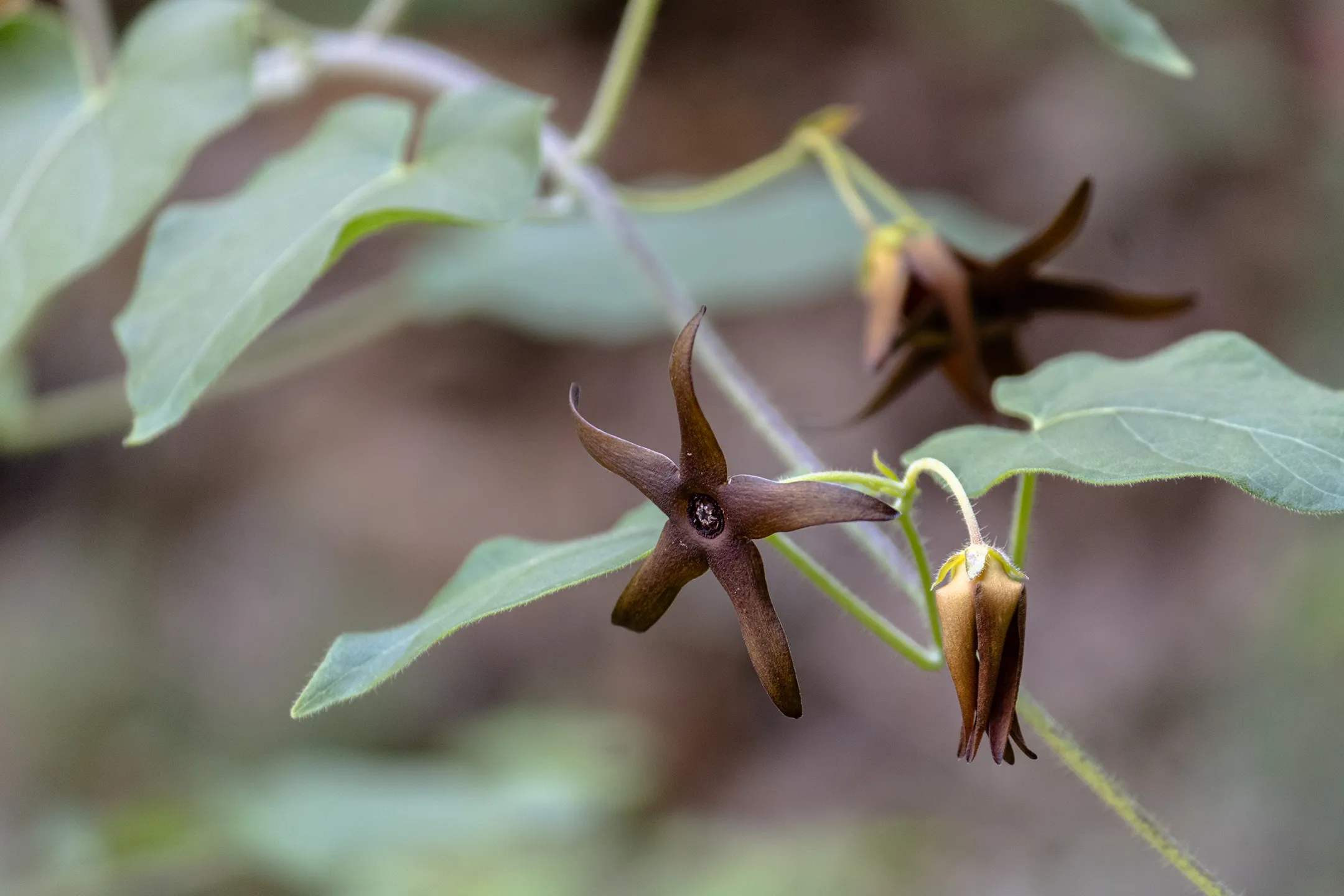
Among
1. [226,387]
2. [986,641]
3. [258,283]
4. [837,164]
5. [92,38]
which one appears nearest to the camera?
[986,641]

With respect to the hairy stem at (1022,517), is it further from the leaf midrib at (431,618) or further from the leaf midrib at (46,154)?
the leaf midrib at (46,154)

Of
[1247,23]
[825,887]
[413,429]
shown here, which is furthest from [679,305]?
[1247,23]

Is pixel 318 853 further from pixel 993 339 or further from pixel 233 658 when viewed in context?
pixel 233 658

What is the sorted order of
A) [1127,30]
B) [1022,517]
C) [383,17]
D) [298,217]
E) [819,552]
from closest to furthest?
[1022,517] → [298,217] → [1127,30] → [383,17] → [819,552]

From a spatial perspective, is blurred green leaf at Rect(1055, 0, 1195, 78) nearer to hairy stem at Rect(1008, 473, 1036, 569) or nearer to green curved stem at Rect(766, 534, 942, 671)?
hairy stem at Rect(1008, 473, 1036, 569)

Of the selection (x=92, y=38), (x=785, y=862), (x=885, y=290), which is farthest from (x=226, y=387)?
(x=785, y=862)

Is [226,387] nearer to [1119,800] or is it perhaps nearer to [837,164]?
[837,164]
